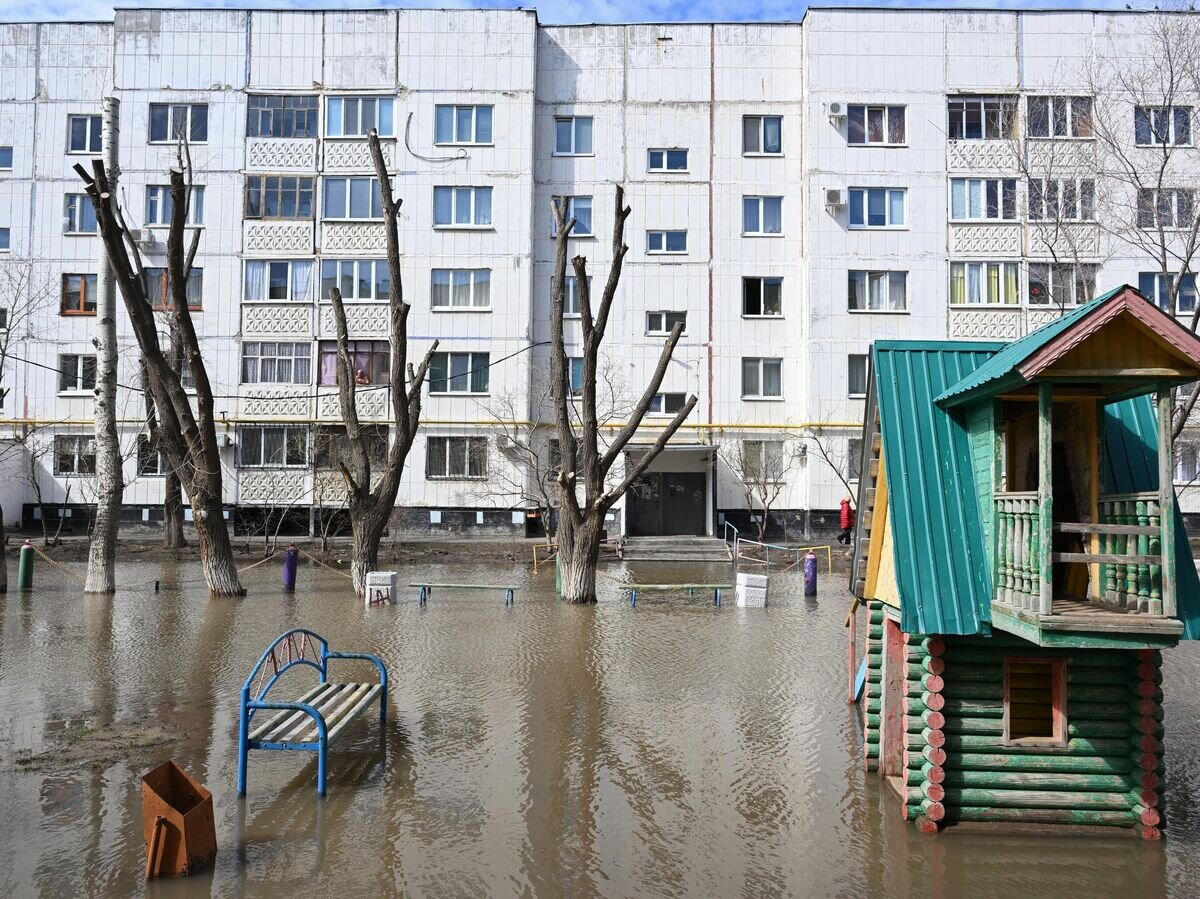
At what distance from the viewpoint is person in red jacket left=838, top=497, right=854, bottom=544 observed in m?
30.2

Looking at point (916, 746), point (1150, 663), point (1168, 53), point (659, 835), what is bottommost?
point (659, 835)

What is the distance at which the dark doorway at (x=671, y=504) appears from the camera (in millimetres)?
34094

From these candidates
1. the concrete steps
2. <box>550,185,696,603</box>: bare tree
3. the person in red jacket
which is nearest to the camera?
<box>550,185,696,603</box>: bare tree

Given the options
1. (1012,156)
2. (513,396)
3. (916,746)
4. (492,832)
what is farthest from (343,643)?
(1012,156)

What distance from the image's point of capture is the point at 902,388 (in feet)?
25.5

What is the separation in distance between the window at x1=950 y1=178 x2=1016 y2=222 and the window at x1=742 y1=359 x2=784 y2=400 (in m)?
7.64

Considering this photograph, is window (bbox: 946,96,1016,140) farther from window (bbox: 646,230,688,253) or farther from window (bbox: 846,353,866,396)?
window (bbox: 646,230,688,253)

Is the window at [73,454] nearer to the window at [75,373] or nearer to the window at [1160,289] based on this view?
the window at [75,373]

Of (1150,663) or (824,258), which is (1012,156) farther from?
(1150,663)

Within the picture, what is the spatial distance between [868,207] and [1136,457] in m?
27.3

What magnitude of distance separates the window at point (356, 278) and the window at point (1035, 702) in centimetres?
2820

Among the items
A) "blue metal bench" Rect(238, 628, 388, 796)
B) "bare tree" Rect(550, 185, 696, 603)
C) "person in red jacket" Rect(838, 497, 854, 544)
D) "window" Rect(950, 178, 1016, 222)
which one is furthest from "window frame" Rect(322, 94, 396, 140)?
"blue metal bench" Rect(238, 628, 388, 796)

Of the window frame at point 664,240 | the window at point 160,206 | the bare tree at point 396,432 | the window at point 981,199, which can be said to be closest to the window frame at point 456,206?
the window frame at point 664,240

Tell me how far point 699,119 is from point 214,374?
18.8m
